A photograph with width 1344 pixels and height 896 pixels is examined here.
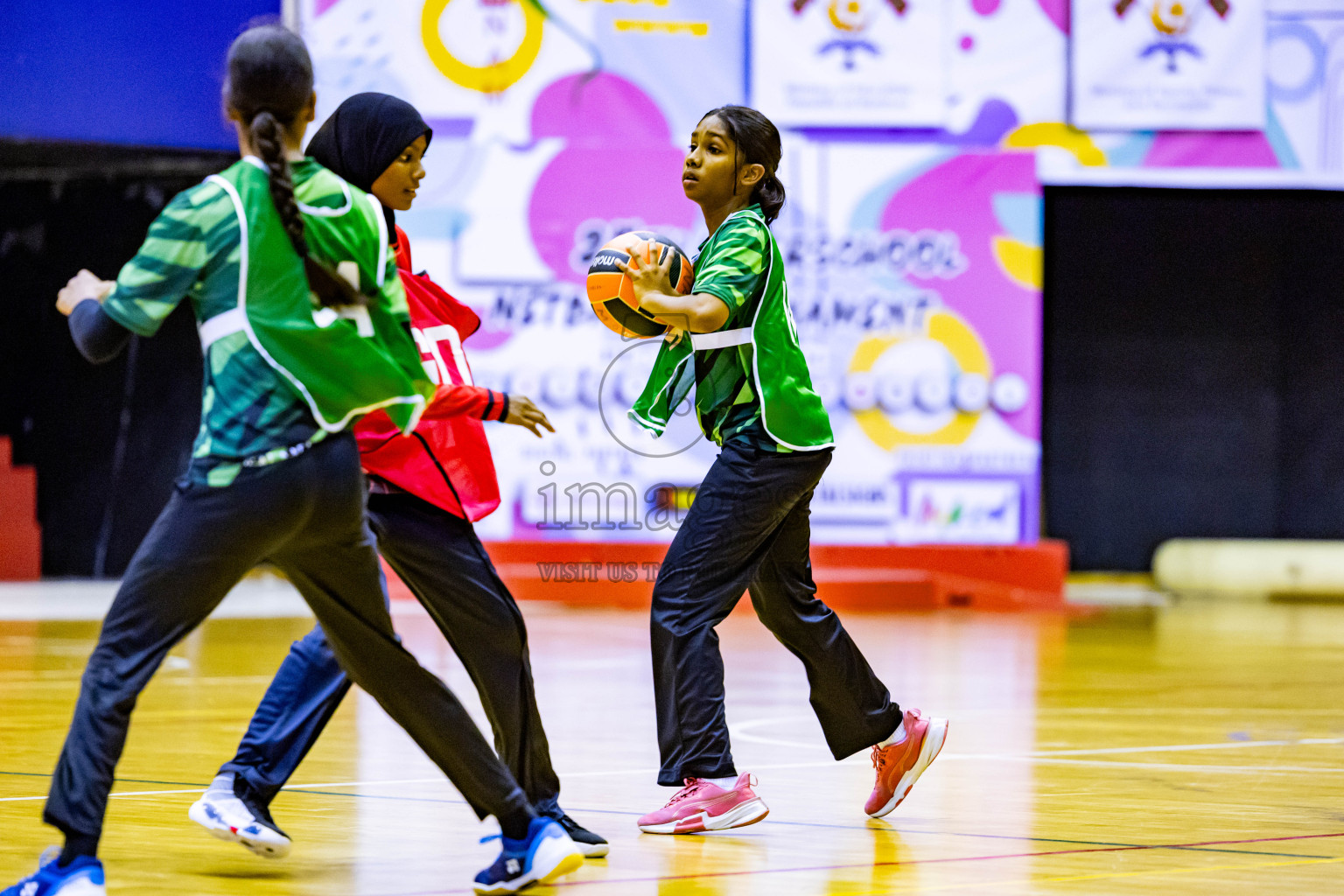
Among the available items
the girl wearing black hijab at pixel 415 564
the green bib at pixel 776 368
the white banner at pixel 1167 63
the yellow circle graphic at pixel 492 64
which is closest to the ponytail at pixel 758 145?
the green bib at pixel 776 368

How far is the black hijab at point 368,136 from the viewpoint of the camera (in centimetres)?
299

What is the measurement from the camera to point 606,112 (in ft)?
34.4

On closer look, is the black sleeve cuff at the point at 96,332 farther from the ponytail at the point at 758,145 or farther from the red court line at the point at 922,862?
the ponytail at the point at 758,145

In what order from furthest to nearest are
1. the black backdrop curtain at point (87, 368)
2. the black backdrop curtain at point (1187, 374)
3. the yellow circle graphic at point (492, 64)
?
the black backdrop curtain at point (1187, 374) → the yellow circle graphic at point (492, 64) → the black backdrop curtain at point (87, 368)

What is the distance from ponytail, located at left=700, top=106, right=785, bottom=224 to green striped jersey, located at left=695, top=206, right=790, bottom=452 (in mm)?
93

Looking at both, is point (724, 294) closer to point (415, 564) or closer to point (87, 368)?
point (415, 564)

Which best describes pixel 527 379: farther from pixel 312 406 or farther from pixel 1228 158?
pixel 312 406

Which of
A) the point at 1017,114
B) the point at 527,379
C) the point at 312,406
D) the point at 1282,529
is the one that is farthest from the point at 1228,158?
the point at 312,406

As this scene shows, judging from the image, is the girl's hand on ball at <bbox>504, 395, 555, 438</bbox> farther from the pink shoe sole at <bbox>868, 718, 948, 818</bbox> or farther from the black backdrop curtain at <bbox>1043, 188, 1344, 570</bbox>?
the black backdrop curtain at <bbox>1043, 188, 1344, 570</bbox>

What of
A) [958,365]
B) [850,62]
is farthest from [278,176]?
[850,62]

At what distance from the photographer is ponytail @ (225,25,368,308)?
2477 mm

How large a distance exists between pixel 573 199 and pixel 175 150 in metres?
2.63

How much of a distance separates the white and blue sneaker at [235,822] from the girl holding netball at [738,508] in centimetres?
80

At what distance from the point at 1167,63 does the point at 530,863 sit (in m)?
9.42
